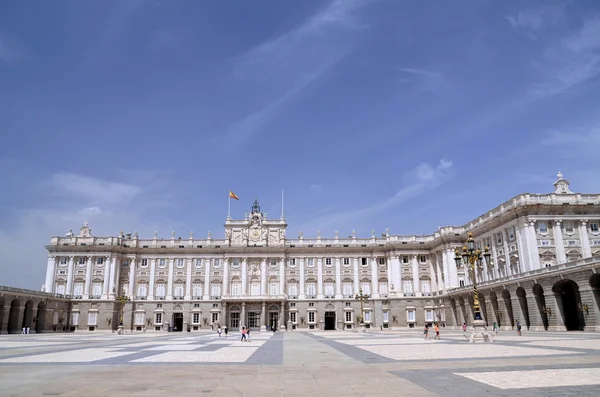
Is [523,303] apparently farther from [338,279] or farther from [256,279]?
[256,279]

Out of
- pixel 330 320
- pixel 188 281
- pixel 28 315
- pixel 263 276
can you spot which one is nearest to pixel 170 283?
pixel 188 281

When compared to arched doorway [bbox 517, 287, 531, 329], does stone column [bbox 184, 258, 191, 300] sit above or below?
above

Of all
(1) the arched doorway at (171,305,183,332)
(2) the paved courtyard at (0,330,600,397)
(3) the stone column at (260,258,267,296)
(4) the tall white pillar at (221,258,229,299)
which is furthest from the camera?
(3) the stone column at (260,258,267,296)

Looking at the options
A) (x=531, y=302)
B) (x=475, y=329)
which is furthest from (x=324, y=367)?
(x=531, y=302)

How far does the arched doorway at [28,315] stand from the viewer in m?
66.1

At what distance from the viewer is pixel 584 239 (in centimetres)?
5481

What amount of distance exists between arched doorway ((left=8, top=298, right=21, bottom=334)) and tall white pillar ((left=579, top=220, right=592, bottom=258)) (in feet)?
232

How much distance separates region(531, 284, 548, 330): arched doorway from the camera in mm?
47750

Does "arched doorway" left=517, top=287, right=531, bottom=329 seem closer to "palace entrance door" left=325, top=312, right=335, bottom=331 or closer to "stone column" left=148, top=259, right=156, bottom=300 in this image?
"palace entrance door" left=325, top=312, right=335, bottom=331

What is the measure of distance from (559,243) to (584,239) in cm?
323

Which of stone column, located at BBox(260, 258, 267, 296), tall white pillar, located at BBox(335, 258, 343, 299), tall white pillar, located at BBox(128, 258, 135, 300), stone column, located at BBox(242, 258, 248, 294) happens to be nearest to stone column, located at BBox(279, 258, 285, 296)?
stone column, located at BBox(260, 258, 267, 296)

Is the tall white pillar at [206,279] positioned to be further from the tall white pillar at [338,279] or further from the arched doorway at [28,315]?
the arched doorway at [28,315]

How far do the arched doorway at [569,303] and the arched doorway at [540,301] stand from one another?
1.87 metres

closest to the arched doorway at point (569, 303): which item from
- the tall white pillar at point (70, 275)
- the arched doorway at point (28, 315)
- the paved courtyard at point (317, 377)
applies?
the paved courtyard at point (317, 377)
